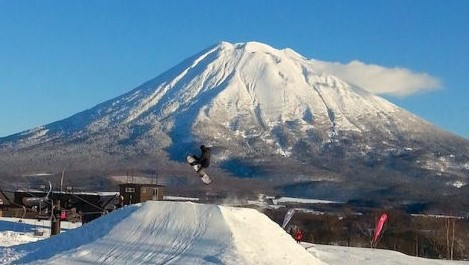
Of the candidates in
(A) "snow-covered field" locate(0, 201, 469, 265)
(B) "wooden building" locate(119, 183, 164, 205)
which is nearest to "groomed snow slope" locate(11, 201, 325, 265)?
(A) "snow-covered field" locate(0, 201, 469, 265)

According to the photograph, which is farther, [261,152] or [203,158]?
[261,152]

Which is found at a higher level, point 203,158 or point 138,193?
point 203,158

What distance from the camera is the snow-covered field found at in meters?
19.6

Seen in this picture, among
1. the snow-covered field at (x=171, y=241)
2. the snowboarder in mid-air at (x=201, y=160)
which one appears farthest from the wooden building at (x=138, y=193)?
the snowboarder in mid-air at (x=201, y=160)

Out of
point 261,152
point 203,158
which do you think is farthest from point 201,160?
point 261,152

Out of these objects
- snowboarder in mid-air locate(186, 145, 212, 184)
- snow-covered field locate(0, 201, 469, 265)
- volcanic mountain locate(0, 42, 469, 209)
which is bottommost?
snow-covered field locate(0, 201, 469, 265)

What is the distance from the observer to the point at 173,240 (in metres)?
20.5

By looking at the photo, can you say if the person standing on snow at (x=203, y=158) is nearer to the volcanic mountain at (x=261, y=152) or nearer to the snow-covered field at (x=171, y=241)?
the snow-covered field at (x=171, y=241)

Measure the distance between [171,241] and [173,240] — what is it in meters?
0.07

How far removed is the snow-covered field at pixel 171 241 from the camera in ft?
64.2

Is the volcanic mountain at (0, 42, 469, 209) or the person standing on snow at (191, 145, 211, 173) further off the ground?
the volcanic mountain at (0, 42, 469, 209)

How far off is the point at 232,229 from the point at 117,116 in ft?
572

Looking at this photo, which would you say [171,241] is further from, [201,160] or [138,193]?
[138,193]

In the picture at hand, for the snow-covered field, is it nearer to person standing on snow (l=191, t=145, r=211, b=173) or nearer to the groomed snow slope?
the groomed snow slope
